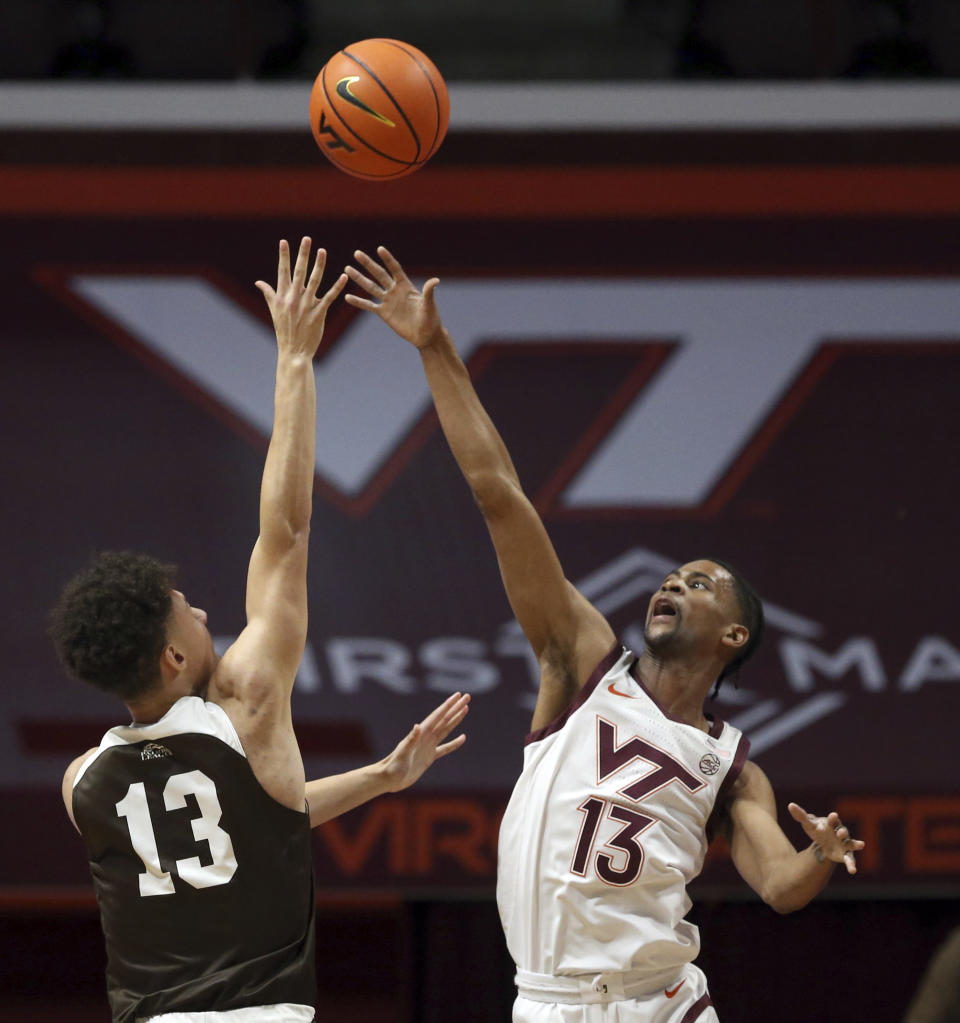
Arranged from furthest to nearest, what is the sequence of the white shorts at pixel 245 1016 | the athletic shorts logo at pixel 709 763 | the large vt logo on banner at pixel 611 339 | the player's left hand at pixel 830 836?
the large vt logo on banner at pixel 611 339 < the athletic shorts logo at pixel 709 763 < the player's left hand at pixel 830 836 < the white shorts at pixel 245 1016

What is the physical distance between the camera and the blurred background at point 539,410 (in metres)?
6.35

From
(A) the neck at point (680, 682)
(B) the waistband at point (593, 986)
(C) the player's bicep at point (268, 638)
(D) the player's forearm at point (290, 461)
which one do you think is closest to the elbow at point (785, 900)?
(B) the waistband at point (593, 986)

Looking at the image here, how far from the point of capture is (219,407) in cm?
657

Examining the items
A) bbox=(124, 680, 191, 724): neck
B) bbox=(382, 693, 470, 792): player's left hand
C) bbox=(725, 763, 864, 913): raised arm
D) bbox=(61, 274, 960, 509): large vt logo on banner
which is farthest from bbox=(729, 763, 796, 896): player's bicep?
bbox=(61, 274, 960, 509): large vt logo on banner

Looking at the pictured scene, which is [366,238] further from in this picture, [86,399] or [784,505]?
[784,505]

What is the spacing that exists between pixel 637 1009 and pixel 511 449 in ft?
10.2

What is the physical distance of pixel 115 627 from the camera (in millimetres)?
3090

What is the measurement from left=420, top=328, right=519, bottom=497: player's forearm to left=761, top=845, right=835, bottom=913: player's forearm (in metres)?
1.25

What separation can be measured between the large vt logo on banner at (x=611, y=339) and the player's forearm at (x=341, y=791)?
2.80 meters

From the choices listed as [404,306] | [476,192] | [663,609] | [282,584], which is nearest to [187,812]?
[282,584]

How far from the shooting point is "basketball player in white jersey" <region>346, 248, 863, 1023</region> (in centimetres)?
387

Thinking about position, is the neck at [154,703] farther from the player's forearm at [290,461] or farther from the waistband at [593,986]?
the waistband at [593,986]

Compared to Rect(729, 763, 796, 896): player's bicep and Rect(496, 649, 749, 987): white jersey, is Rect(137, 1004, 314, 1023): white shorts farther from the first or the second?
Rect(729, 763, 796, 896): player's bicep

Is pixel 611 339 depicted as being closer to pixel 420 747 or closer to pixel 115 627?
pixel 420 747
